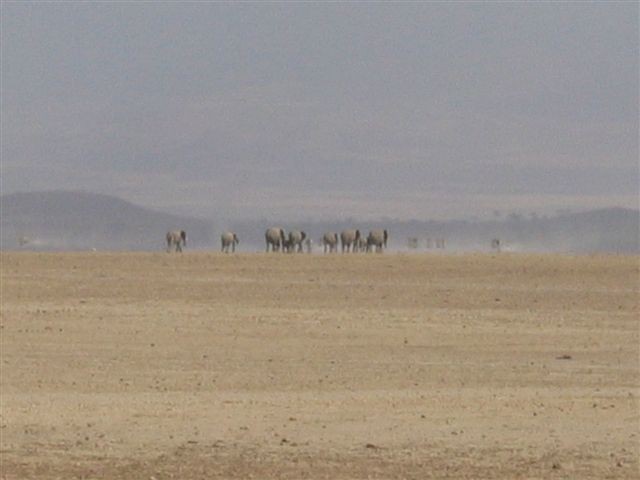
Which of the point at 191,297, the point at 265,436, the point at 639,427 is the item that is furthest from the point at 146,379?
the point at 191,297

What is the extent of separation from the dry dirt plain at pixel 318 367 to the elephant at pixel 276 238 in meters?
15.5

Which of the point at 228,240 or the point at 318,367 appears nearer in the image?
the point at 318,367

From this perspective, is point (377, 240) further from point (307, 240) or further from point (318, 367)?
point (318, 367)

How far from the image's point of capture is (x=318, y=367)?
75.6 feet

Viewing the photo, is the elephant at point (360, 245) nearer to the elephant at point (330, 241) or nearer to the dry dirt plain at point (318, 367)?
the elephant at point (330, 241)

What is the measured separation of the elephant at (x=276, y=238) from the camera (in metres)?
57.5

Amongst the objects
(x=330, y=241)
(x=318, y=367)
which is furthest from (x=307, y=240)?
(x=318, y=367)

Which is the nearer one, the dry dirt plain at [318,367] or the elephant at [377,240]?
the dry dirt plain at [318,367]

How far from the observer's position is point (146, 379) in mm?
21625

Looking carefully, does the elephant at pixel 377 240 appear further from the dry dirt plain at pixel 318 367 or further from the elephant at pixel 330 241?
the dry dirt plain at pixel 318 367

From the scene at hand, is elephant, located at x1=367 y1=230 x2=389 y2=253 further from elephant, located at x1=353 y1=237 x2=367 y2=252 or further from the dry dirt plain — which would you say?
the dry dirt plain

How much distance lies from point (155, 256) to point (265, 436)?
88.0 feet

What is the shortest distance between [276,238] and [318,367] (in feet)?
118

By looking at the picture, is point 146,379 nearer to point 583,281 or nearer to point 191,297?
point 191,297
